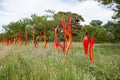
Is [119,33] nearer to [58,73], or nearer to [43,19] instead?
[58,73]

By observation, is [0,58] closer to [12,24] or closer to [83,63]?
[83,63]

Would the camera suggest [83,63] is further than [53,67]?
Yes

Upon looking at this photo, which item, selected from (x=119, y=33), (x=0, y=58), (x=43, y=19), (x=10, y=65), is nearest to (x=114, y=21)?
(x=119, y=33)

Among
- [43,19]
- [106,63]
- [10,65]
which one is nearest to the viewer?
[106,63]

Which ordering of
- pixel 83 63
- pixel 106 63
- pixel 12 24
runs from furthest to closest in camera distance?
pixel 12 24 → pixel 83 63 → pixel 106 63

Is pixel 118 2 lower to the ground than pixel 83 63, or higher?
higher

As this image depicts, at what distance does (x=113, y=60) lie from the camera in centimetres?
753

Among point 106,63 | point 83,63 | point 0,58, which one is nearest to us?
point 106,63

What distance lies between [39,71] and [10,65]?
265 centimetres

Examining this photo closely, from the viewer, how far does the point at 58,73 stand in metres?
6.16

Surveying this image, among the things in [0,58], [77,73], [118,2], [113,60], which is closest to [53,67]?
[77,73]

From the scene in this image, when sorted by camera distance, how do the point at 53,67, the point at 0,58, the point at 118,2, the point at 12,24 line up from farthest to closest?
the point at 12,24 < the point at 118,2 < the point at 0,58 < the point at 53,67

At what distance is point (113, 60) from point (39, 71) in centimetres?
169

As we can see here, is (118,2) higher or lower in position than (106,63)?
higher
